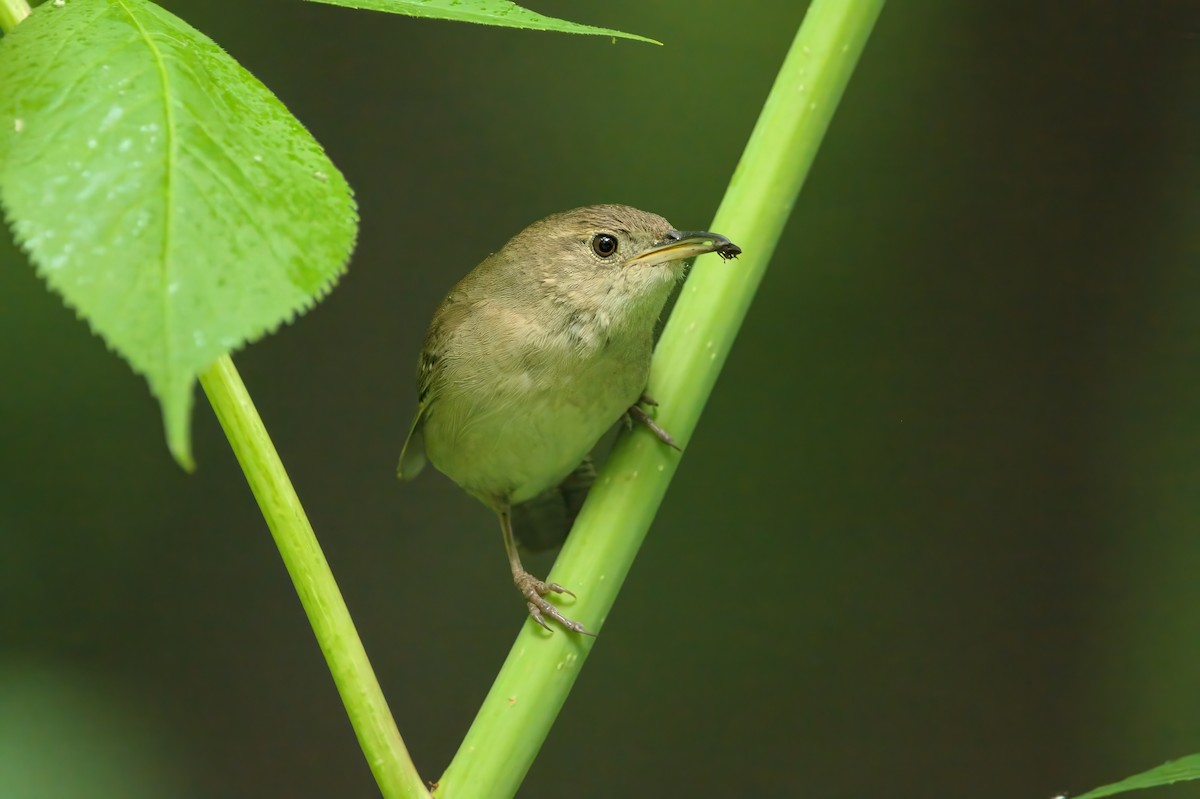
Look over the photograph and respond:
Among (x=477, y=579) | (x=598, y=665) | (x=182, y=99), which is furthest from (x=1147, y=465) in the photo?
(x=182, y=99)

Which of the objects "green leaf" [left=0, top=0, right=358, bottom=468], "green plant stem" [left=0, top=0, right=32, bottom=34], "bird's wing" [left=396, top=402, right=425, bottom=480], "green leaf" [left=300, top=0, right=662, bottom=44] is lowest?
"bird's wing" [left=396, top=402, right=425, bottom=480]

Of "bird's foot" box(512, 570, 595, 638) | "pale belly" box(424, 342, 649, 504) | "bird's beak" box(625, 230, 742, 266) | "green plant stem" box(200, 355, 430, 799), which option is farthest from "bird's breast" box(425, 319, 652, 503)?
"green plant stem" box(200, 355, 430, 799)

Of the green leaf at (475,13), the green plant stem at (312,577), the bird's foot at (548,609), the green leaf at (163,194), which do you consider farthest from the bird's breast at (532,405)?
the green leaf at (163,194)

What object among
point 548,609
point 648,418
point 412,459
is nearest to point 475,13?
point 548,609

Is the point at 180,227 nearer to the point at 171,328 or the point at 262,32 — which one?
the point at 171,328

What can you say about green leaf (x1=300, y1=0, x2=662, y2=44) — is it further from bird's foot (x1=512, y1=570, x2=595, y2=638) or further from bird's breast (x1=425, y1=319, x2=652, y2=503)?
bird's breast (x1=425, y1=319, x2=652, y2=503)

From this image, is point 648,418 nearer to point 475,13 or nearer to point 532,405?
point 532,405
